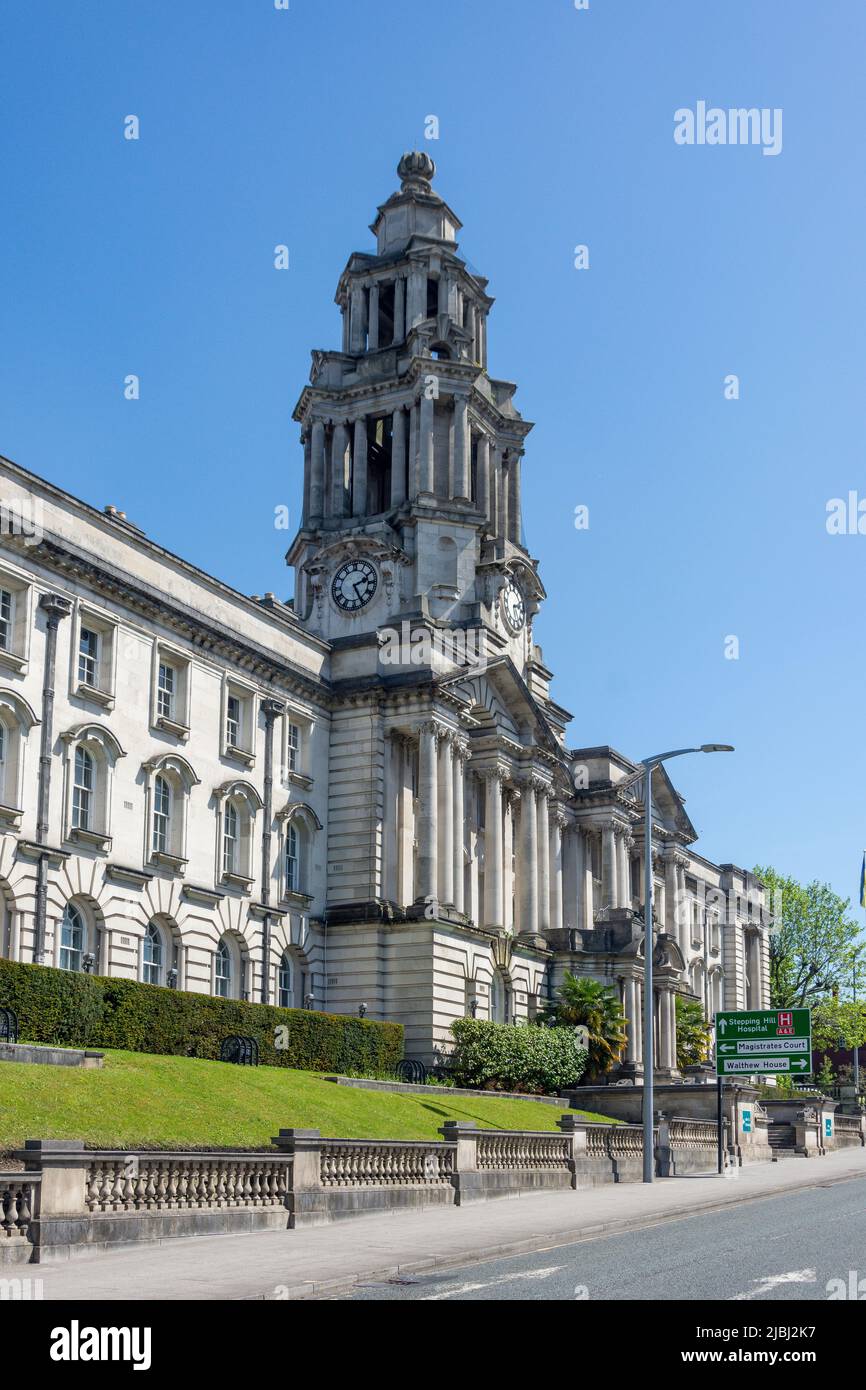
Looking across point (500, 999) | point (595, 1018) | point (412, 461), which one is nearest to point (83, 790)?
point (500, 999)

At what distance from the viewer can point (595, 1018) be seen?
60.3 metres

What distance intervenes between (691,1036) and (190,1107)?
50.1 metres

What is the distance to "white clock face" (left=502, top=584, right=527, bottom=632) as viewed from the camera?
68.1 m

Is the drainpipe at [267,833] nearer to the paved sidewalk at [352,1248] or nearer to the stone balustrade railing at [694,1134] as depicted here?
the stone balustrade railing at [694,1134]

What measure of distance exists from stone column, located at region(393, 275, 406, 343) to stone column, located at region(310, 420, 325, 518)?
5713 mm

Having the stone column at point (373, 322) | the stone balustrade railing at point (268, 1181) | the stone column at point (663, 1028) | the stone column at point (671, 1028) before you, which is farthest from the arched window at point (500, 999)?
the stone column at point (373, 322)

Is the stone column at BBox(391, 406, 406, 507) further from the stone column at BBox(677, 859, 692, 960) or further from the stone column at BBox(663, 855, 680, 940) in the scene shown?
the stone column at BBox(677, 859, 692, 960)

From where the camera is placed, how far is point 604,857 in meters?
73.0

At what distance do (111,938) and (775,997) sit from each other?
7051 cm

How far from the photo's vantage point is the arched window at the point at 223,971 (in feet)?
162

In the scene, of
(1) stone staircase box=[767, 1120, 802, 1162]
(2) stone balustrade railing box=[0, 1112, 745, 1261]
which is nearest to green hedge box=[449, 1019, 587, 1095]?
(1) stone staircase box=[767, 1120, 802, 1162]

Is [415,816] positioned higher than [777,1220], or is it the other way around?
[415,816]

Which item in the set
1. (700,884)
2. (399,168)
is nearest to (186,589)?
(399,168)
